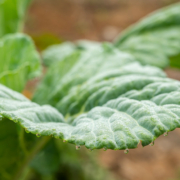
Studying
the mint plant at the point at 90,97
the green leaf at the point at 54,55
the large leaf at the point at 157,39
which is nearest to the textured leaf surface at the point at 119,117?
the mint plant at the point at 90,97

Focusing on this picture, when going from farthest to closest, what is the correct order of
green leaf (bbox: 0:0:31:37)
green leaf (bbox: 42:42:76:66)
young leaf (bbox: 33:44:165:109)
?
1. green leaf (bbox: 42:42:76:66)
2. green leaf (bbox: 0:0:31:37)
3. young leaf (bbox: 33:44:165:109)

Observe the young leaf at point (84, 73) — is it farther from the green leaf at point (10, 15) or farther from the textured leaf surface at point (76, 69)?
the green leaf at point (10, 15)

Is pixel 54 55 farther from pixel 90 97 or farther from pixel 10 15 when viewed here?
pixel 90 97

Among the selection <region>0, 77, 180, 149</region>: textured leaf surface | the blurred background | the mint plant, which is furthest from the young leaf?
the blurred background

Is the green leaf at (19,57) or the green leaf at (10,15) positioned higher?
the green leaf at (10,15)

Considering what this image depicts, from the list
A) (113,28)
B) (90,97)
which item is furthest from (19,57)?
(113,28)

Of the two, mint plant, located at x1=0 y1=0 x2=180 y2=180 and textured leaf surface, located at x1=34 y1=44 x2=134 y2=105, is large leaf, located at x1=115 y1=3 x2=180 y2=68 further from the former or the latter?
textured leaf surface, located at x1=34 y1=44 x2=134 y2=105

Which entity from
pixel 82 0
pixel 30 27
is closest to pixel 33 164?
pixel 30 27
